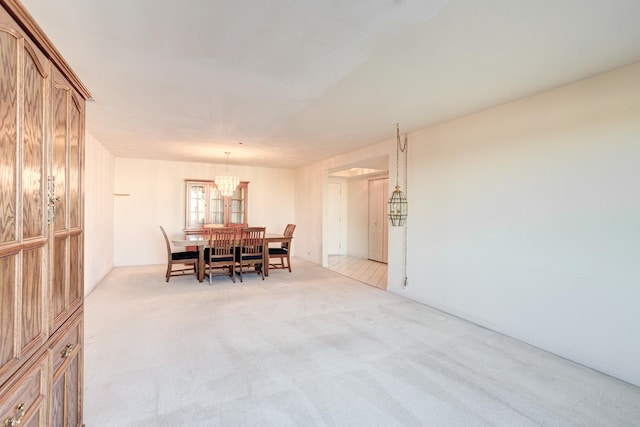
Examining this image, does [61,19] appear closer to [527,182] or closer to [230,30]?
[230,30]

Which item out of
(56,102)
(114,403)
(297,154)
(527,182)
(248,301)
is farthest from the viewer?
(297,154)

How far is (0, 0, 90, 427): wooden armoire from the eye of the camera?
98 centimetres

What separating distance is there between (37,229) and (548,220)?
3643mm

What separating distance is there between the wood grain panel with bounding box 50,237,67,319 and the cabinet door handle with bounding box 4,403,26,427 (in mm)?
395

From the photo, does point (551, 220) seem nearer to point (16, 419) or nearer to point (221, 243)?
point (16, 419)

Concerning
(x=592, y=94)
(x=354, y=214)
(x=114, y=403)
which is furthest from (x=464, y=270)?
(x=354, y=214)

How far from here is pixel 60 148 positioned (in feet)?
4.59

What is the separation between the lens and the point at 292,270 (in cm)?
625

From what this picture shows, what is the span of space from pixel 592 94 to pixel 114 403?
4.28 meters

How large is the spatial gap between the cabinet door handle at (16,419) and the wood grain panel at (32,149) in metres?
0.59

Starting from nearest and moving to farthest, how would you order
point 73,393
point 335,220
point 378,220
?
point 73,393, point 378,220, point 335,220

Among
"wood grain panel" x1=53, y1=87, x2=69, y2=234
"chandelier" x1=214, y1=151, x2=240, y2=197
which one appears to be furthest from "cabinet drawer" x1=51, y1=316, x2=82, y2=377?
"chandelier" x1=214, y1=151, x2=240, y2=197

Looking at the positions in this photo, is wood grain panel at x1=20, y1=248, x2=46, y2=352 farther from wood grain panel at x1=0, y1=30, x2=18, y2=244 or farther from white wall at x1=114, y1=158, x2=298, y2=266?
white wall at x1=114, y1=158, x2=298, y2=266

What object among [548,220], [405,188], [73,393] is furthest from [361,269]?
[73,393]
